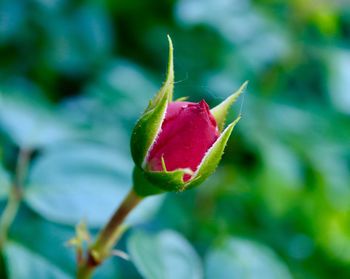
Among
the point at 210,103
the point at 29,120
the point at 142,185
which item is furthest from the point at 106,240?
the point at 210,103

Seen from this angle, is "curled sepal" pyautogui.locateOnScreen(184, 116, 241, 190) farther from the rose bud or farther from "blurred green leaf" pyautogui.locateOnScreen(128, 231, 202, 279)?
"blurred green leaf" pyautogui.locateOnScreen(128, 231, 202, 279)

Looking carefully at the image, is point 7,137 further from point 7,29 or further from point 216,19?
point 216,19

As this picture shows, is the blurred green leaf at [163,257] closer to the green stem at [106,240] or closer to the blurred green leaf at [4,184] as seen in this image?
the green stem at [106,240]

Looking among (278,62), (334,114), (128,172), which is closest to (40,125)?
(128,172)

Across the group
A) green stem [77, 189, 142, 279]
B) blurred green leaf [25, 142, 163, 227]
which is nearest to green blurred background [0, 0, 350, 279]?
blurred green leaf [25, 142, 163, 227]

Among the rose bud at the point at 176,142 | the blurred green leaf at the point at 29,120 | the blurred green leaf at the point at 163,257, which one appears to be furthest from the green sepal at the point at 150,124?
the blurred green leaf at the point at 29,120

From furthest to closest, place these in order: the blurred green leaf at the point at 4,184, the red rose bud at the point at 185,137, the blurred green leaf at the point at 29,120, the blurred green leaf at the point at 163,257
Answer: the blurred green leaf at the point at 29,120, the blurred green leaf at the point at 4,184, the blurred green leaf at the point at 163,257, the red rose bud at the point at 185,137

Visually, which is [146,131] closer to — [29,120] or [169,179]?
[169,179]
